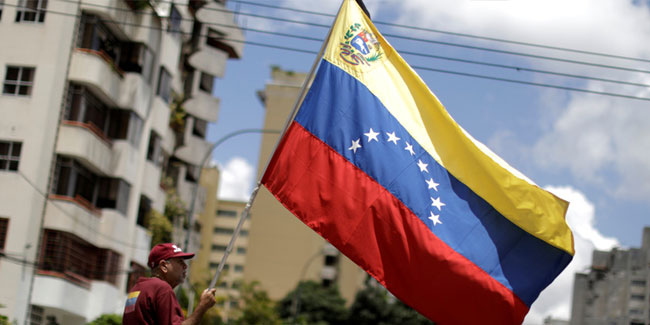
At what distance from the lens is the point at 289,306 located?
8881cm

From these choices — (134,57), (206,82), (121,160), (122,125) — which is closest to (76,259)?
(121,160)

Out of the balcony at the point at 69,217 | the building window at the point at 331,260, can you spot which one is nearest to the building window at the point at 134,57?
the balcony at the point at 69,217

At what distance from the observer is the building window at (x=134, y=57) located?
41781 mm

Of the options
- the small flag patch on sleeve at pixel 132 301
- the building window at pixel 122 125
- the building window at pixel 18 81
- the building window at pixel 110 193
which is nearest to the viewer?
the small flag patch on sleeve at pixel 132 301

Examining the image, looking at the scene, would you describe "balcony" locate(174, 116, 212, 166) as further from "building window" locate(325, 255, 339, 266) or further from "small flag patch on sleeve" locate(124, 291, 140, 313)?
"small flag patch on sleeve" locate(124, 291, 140, 313)

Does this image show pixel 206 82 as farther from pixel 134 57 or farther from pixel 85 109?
pixel 85 109

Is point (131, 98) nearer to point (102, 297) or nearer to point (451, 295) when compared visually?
point (102, 297)

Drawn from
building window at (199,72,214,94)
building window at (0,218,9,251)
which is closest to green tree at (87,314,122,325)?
building window at (0,218,9,251)

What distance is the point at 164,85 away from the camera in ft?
149

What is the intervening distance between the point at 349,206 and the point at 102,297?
31.8 meters

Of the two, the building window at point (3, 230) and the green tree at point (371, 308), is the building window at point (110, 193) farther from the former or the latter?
the green tree at point (371, 308)

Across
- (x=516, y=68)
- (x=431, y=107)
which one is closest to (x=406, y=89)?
(x=431, y=107)

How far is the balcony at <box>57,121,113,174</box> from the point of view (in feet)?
124

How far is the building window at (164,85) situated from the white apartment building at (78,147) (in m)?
0.09
